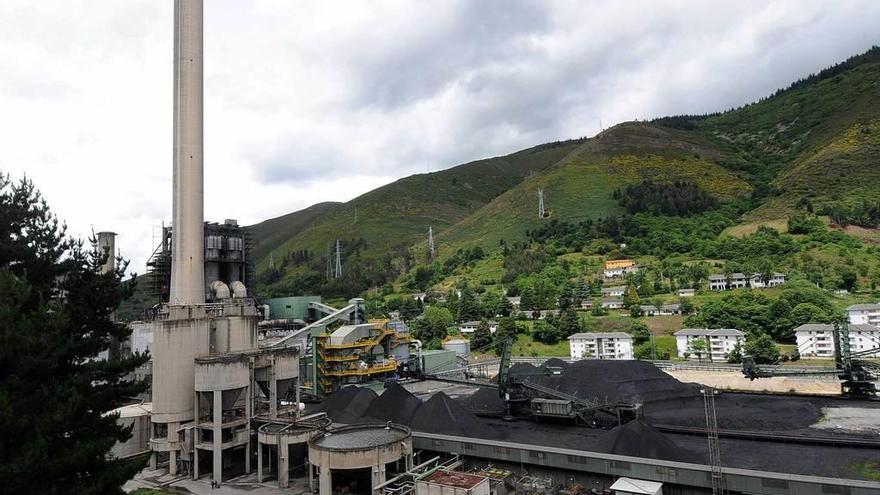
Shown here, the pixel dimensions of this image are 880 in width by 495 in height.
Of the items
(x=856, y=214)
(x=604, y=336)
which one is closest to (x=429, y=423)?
(x=604, y=336)

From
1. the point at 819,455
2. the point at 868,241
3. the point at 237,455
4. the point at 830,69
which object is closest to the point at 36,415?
the point at 237,455

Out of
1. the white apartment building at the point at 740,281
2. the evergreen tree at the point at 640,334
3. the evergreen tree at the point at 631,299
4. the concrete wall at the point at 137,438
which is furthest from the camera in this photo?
the white apartment building at the point at 740,281

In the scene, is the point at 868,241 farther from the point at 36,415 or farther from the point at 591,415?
the point at 36,415

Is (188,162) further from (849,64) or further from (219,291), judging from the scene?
(849,64)

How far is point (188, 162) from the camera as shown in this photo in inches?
1398

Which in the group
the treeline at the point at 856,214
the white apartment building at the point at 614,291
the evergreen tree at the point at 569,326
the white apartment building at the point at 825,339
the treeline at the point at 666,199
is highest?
the treeline at the point at 666,199

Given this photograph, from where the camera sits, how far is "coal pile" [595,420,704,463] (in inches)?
884

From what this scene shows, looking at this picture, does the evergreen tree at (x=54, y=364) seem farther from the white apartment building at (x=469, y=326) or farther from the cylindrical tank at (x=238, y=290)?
the white apartment building at (x=469, y=326)

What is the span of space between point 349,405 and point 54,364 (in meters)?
21.8

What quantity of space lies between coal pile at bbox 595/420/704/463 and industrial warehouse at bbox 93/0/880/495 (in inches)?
2.7

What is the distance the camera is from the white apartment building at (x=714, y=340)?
180 ft

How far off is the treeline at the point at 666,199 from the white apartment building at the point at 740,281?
46246 mm

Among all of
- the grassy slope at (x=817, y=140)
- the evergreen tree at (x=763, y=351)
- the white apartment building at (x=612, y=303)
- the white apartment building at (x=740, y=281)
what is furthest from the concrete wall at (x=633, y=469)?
the grassy slope at (x=817, y=140)

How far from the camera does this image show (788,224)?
303ft
